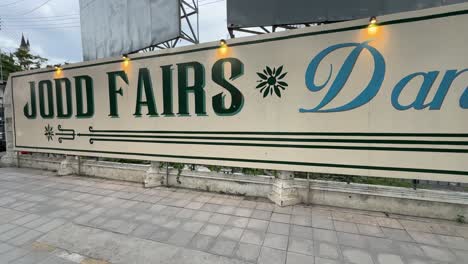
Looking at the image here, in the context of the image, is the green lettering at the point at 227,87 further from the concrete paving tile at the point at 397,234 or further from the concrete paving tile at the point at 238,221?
the concrete paving tile at the point at 397,234

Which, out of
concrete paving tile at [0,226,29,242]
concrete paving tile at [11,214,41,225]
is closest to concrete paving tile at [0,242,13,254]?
concrete paving tile at [0,226,29,242]

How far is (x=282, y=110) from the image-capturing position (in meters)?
3.91

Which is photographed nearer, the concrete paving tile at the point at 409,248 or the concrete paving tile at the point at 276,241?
the concrete paving tile at the point at 409,248

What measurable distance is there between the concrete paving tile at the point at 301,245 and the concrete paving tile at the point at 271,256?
0.18 m

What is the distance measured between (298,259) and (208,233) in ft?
4.24

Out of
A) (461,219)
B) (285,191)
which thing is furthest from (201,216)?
(461,219)

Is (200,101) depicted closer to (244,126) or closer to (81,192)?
(244,126)

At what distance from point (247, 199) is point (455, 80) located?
152 inches

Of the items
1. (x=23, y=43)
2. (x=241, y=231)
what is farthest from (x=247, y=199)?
(x=23, y=43)

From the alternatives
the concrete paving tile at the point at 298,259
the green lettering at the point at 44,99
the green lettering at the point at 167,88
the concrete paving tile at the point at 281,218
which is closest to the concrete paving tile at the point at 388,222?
the concrete paving tile at the point at 281,218

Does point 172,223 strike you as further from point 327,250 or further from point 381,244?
point 381,244

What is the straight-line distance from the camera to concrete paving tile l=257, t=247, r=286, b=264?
247cm

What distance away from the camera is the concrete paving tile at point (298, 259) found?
2449 millimetres

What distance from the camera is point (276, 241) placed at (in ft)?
9.39
